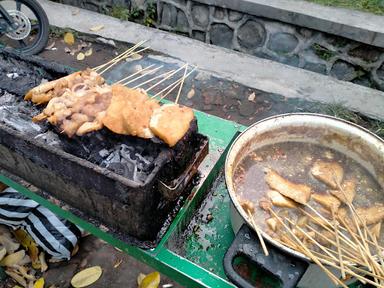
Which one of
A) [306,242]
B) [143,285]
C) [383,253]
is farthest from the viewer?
[143,285]

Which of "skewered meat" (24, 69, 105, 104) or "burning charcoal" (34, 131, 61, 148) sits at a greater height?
"skewered meat" (24, 69, 105, 104)

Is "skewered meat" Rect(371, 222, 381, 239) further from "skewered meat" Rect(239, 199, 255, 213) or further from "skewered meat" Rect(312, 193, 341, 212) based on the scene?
"skewered meat" Rect(239, 199, 255, 213)

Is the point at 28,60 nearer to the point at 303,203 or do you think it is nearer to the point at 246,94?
the point at 303,203

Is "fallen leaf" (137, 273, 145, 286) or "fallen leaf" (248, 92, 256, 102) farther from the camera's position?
"fallen leaf" (248, 92, 256, 102)

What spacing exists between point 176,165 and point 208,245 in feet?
1.71

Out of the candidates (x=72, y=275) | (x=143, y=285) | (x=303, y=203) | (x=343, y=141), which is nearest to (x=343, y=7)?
(x=343, y=141)

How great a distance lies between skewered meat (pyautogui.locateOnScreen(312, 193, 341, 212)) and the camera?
177 centimetres

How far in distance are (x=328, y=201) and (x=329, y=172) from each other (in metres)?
0.20

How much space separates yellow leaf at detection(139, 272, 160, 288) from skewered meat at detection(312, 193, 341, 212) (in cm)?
196

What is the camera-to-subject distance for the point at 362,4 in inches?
192

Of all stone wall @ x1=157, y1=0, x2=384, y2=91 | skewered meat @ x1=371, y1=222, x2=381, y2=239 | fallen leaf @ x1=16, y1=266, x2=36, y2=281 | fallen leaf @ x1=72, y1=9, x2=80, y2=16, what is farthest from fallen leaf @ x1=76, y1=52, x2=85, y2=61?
skewered meat @ x1=371, y1=222, x2=381, y2=239

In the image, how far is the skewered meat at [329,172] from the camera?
6.23 feet

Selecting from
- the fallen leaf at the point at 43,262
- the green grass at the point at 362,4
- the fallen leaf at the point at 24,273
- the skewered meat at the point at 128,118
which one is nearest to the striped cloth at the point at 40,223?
the fallen leaf at the point at 43,262

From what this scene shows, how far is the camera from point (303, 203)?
1.77m
